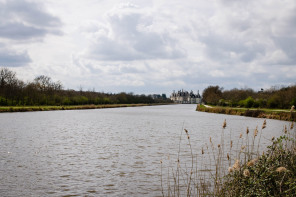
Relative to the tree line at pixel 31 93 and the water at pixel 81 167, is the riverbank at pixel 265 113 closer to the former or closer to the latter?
the water at pixel 81 167

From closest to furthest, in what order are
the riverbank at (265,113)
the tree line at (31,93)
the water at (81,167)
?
the water at (81,167)
the riverbank at (265,113)
the tree line at (31,93)

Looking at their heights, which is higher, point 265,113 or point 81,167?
point 265,113

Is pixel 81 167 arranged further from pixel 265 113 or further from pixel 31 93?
pixel 31 93

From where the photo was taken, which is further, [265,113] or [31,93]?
[31,93]

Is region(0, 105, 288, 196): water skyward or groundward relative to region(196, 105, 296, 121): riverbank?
groundward

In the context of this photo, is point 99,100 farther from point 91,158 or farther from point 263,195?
point 263,195

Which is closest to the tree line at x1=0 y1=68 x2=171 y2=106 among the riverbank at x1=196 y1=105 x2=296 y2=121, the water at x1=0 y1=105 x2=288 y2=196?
the riverbank at x1=196 y1=105 x2=296 y2=121

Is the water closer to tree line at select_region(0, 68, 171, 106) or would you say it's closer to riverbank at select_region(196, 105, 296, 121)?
riverbank at select_region(196, 105, 296, 121)

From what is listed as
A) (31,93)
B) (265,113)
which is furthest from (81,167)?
(31,93)

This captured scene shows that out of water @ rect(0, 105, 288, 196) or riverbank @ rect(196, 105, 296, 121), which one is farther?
riverbank @ rect(196, 105, 296, 121)

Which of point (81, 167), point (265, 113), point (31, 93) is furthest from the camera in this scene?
point (31, 93)

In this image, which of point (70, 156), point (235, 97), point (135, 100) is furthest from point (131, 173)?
point (135, 100)

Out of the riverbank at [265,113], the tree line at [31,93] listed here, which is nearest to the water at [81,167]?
the riverbank at [265,113]

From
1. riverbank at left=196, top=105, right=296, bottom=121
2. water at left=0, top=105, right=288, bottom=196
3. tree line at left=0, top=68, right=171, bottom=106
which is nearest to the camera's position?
water at left=0, top=105, right=288, bottom=196
